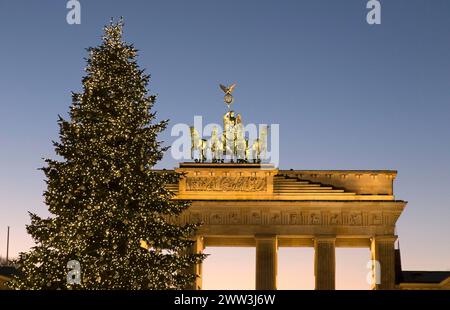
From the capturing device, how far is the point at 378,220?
226ft

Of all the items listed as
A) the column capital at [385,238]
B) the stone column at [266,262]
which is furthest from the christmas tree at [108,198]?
the column capital at [385,238]

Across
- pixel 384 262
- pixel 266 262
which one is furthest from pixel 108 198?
pixel 384 262

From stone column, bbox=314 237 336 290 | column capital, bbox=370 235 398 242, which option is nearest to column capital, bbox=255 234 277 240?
stone column, bbox=314 237 336 290

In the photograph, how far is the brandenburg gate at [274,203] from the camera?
6862 cm

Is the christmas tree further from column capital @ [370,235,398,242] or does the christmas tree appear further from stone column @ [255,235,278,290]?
column capital @ [370,235,398,242]

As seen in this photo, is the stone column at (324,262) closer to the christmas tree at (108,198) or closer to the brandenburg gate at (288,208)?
the brandenburg gate at (288,208)

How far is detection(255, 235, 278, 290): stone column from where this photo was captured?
2694 inches

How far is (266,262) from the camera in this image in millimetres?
68562

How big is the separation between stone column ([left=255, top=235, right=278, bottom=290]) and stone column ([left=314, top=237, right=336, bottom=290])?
3213 mm

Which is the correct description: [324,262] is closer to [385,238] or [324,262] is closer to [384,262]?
[384,262]

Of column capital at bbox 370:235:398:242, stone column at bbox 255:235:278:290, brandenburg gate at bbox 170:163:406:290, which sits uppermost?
brandenburg gate at bbox 170:163:406:290

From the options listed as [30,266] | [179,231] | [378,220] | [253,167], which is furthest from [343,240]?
[30,266]

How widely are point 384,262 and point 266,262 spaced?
29.6 feet
